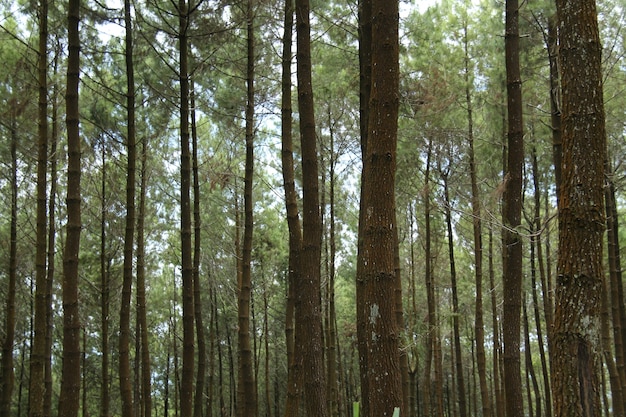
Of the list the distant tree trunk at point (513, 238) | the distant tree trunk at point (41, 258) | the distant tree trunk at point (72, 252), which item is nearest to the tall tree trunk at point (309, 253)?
the distant tree trunk at point (513, 238)

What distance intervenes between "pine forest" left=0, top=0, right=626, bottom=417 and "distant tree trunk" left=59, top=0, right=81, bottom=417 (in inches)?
0.8

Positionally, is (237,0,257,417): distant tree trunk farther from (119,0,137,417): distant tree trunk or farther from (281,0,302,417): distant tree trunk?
(119,0,137,417): distant tree trunk

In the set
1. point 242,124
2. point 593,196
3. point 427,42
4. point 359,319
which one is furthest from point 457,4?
point 593,196

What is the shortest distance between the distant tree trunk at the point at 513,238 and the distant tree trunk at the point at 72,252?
400cm

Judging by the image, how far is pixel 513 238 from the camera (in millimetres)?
5816

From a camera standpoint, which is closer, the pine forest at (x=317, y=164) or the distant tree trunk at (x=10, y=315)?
the pine forest at (x=317, y=164)

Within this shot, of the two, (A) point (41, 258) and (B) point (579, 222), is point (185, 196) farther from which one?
(B) point (579, 222)

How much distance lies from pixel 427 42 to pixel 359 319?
620 cm

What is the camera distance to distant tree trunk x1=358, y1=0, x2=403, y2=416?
383 centimetres

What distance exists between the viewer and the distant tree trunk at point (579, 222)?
10.2 feet

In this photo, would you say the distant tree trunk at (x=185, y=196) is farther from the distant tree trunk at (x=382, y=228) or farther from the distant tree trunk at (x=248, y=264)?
the distant tree trunk at (x=382, y=228)

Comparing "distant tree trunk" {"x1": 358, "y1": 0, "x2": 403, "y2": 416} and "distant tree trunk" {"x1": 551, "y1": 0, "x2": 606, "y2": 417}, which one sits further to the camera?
"distant tree trunk" {"x1": 358, "y1": 0, "x2": 403, "y2": 416}

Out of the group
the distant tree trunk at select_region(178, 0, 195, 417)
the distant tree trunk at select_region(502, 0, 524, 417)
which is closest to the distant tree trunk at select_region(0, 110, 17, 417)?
the distant tree trunk at select_region(178, 0, 195, 417)

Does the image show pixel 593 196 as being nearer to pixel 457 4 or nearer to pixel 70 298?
Result: pixel 70 298
